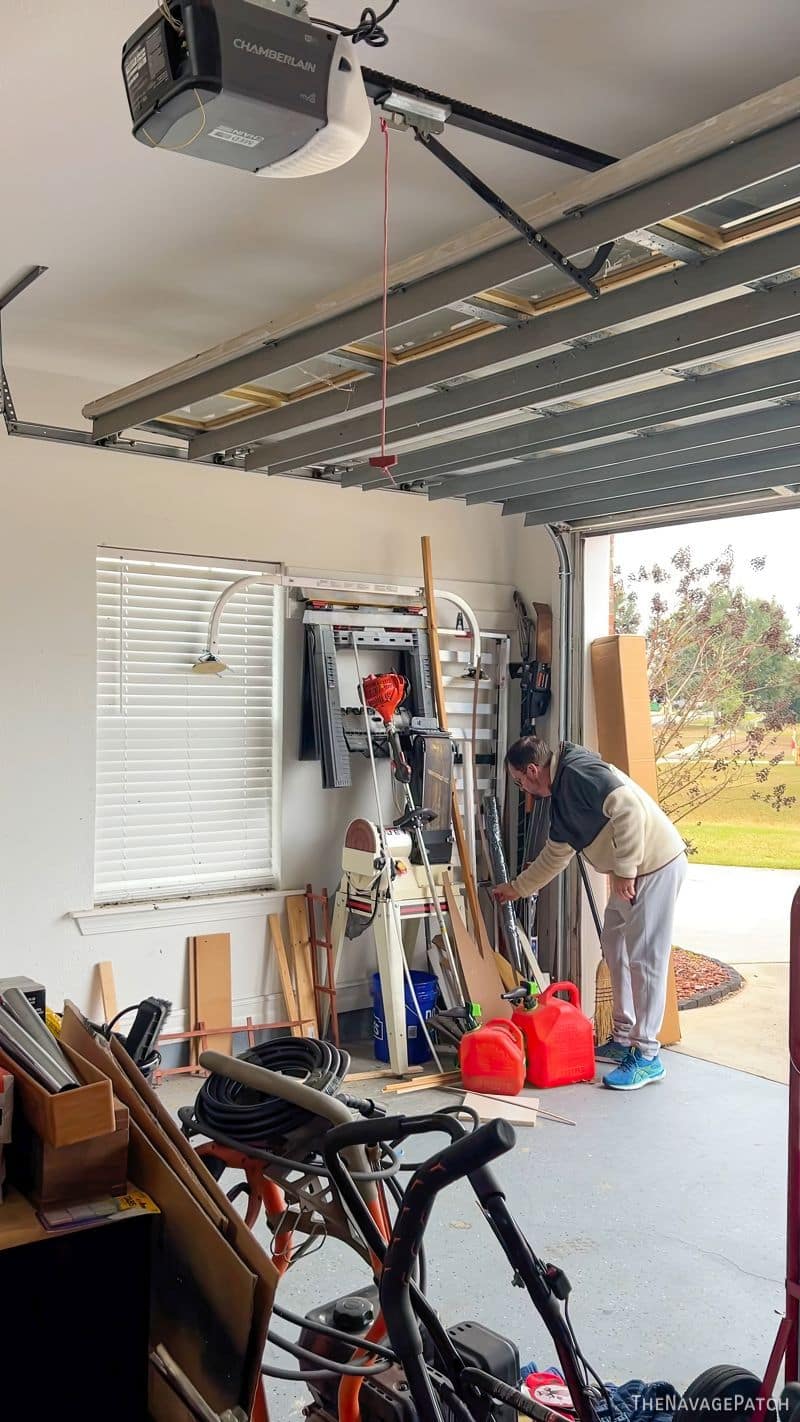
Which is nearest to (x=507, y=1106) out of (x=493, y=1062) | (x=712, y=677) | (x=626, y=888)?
(x=493, y=1062)

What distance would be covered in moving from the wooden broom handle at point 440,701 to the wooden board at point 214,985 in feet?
4.20

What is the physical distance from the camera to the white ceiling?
2195mm

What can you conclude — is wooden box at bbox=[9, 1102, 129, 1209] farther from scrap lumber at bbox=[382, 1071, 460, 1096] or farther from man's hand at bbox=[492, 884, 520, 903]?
man's hand at bbox=[492, 884, 520, 903]

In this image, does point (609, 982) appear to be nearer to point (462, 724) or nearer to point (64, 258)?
point (462, 724)

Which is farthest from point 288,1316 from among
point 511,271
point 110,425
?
point 110,425

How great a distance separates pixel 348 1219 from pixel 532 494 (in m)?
4.01

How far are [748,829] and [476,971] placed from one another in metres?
3.09

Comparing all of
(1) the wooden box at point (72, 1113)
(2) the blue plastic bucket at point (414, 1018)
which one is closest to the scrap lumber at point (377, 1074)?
(2) the blue plastic bucket at point (414, 1018)

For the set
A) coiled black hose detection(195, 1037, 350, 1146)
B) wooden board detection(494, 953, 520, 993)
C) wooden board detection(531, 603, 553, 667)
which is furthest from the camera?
wooden board detection(531, 603, 553, 667)

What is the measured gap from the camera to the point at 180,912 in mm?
5141

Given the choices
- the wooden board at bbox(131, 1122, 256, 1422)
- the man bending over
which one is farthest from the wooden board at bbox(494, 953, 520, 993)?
the wooden board at bbox(131, 1122, 256, 1422)

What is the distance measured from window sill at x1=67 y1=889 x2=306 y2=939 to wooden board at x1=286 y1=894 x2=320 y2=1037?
0.07 metres

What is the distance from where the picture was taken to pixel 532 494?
537 centimetres

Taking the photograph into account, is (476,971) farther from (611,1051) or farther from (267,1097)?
(267,1097)
